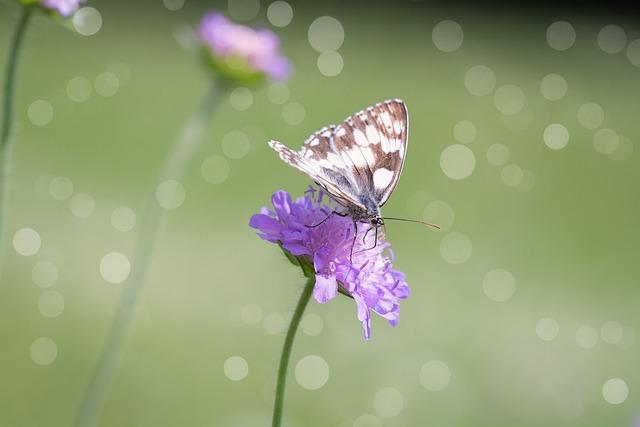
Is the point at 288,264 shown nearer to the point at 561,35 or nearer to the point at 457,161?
the point at 457,161

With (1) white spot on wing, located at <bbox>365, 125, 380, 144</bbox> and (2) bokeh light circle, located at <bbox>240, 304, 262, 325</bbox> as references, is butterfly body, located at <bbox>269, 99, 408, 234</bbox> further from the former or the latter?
(2) bokeh light circle, located at <bbox>240, 304, 262, 325</bbox>

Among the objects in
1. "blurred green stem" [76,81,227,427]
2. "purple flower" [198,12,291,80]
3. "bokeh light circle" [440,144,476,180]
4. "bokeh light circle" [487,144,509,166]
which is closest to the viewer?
"blurred green stem" [76,81,227,427]

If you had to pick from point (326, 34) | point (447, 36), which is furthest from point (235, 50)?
point (447, 36)

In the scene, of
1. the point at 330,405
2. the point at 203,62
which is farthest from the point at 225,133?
the point at 203,62

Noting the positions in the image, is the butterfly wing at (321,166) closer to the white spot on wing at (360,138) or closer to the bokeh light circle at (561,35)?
the white spot on wing at (360,138)

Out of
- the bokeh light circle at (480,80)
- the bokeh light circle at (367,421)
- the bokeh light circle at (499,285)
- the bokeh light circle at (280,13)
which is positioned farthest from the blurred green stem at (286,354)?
the bokeh light circle at (280,13)

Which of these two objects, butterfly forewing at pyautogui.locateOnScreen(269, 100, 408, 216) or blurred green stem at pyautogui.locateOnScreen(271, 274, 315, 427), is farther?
butterfly forewing at pyautogui.locateOnScreen(269, 100, 408, 216)

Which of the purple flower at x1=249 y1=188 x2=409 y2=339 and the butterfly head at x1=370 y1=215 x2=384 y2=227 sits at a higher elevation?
the butterfly head at x1=370 y1=215 x2=384 y2=227

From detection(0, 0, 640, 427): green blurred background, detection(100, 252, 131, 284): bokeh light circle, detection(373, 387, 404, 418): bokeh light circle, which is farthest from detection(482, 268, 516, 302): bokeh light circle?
detection(100, 252, 131, 284): bokeh light circle
